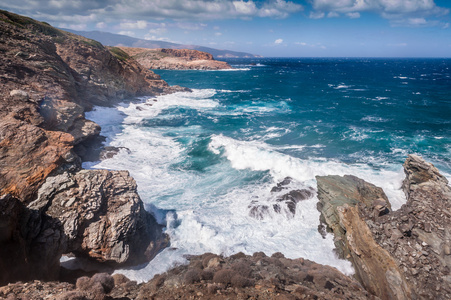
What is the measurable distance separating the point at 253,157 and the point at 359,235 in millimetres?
13154

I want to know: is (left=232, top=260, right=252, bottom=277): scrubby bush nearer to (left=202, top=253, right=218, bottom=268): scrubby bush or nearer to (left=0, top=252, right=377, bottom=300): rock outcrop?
(left=0, top=252, right=377, bottom=300): rock outcrop

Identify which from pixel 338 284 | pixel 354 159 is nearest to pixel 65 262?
pixel 338 284

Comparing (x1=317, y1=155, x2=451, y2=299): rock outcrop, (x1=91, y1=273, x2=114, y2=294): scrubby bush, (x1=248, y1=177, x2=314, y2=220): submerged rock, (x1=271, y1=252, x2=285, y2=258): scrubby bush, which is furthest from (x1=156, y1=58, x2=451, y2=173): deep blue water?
(x1=91, y1=273, x2=114, y2=294): scrubby bush

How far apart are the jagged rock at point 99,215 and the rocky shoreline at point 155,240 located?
5 centimetres

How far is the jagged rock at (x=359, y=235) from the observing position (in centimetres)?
957

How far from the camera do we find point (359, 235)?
11.5 meters

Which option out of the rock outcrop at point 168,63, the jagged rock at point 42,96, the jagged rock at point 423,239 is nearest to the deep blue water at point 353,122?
the jagged rock at point 423,239

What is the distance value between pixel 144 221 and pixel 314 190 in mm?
13092

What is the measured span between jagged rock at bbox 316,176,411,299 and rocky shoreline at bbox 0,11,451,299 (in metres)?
0.05

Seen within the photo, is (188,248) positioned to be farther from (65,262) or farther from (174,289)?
(65,262)

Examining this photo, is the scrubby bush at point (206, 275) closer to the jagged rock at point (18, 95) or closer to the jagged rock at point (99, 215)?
the jagged rock at point (99, 215)

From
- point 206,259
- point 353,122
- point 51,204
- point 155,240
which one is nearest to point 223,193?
point 155,240

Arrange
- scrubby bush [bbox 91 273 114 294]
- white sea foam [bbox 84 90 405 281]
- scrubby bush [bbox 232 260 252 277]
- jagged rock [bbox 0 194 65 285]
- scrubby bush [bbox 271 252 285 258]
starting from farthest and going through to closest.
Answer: white sea foam [bbox 84 90 405 281] → scrubby bush [bbox 271 252 285 258] → scrubby bush [bbox 232 260 252 277] → scrubby bush [bbox 91 273 114 294] → jagged rock [bbox 0 194 65 285]

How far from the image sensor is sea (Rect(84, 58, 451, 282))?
14.1m
